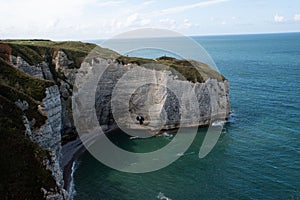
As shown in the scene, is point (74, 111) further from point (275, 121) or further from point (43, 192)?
point (275, 121)

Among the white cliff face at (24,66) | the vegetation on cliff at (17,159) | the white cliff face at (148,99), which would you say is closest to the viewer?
the vegetation on cliff at (17,159)

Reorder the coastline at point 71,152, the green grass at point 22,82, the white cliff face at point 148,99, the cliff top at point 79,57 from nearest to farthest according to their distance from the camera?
the green grass at point 22,82 < the coastline at point 71,152 < the cliff top at point 79,57 < the white cliff face at point 148,99

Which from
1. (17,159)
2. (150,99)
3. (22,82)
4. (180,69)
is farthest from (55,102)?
(180,69)

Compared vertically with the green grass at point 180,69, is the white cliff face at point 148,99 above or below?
below

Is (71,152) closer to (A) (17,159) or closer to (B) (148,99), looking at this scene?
(B) (148,99)

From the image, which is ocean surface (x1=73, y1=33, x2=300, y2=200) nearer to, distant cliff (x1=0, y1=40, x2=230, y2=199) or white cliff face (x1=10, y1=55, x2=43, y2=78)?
distant cliff (x1=0, y1=40, x2=230, y2=199)

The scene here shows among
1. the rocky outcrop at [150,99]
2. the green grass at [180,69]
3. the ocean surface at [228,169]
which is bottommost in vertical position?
the ocean surface at [228,169]

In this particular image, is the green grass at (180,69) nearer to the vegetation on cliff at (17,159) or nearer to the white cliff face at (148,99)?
the white cliff face at (148,99)

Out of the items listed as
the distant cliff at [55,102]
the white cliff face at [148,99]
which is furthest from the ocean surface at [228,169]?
the distant cliff at [55,102]

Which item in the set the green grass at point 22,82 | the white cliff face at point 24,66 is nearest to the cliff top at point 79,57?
the white cliff face at point 24,66

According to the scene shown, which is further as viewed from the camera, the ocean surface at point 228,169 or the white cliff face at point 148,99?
the white cliff face at point 148,99
